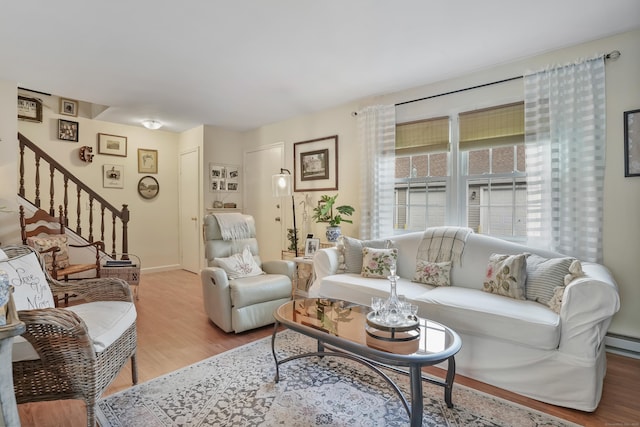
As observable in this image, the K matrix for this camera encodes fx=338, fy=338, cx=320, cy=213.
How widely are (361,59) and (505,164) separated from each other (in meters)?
1.65

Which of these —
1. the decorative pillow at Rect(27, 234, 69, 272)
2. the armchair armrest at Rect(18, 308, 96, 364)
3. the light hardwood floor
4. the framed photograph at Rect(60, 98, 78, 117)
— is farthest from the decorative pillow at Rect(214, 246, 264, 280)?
the framed photograph at Rect(60, 98, 78, 117)

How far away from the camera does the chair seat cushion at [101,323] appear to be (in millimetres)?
1548

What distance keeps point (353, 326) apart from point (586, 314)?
1311 mm

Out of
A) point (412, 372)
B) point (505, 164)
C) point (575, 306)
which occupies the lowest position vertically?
point (412, 372)

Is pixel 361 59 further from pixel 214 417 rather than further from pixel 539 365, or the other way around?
pixel 214 417

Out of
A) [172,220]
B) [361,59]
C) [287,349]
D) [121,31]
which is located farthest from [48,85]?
[287,349]

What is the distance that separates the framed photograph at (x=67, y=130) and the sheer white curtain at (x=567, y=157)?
18.6 feet

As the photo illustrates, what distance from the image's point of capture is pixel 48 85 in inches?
141

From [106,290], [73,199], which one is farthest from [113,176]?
[106,290]

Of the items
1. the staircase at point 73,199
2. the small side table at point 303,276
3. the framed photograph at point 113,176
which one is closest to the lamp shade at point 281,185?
the small side table at point 303,276

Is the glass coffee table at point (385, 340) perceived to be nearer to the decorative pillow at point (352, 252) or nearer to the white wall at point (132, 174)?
the decorative pillow at point (352, 252)

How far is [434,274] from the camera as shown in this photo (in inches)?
114

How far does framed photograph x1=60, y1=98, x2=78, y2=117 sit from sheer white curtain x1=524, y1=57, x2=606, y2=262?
566 centimetres

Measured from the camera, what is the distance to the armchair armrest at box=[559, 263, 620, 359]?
187 centimetres
